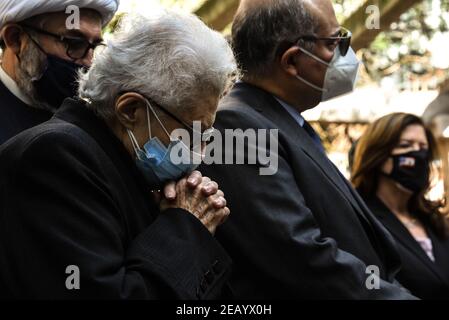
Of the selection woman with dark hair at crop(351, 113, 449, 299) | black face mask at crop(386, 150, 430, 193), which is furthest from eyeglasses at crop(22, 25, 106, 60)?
black face mask at crop(386, 150, 430, 193)

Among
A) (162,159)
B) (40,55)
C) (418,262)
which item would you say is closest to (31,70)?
(40,55)

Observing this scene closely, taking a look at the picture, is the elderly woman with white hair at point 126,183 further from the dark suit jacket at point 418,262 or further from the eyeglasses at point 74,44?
the dark suit jacket at point 418,262

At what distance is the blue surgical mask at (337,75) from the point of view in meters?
3.98

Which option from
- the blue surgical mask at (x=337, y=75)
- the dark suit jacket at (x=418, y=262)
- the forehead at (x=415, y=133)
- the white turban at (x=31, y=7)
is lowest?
the dark suit jacket at (x=418, y=262)

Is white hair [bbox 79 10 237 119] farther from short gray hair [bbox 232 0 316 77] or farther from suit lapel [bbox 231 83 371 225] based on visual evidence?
short gray hair [bbox 232 0 316 77]

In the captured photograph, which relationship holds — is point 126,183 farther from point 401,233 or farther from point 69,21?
point 401,233

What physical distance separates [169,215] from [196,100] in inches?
14.5

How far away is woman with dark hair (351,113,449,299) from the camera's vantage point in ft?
17.3

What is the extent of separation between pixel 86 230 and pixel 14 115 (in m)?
0.99

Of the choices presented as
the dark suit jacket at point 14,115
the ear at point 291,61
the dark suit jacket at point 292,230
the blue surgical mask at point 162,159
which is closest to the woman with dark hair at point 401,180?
the ear at point 291,61

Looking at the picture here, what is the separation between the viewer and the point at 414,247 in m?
5.11

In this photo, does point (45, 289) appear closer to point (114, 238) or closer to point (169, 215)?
point (114, 238)

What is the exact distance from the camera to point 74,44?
143 inches

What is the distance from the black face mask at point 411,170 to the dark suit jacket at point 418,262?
166 mm
